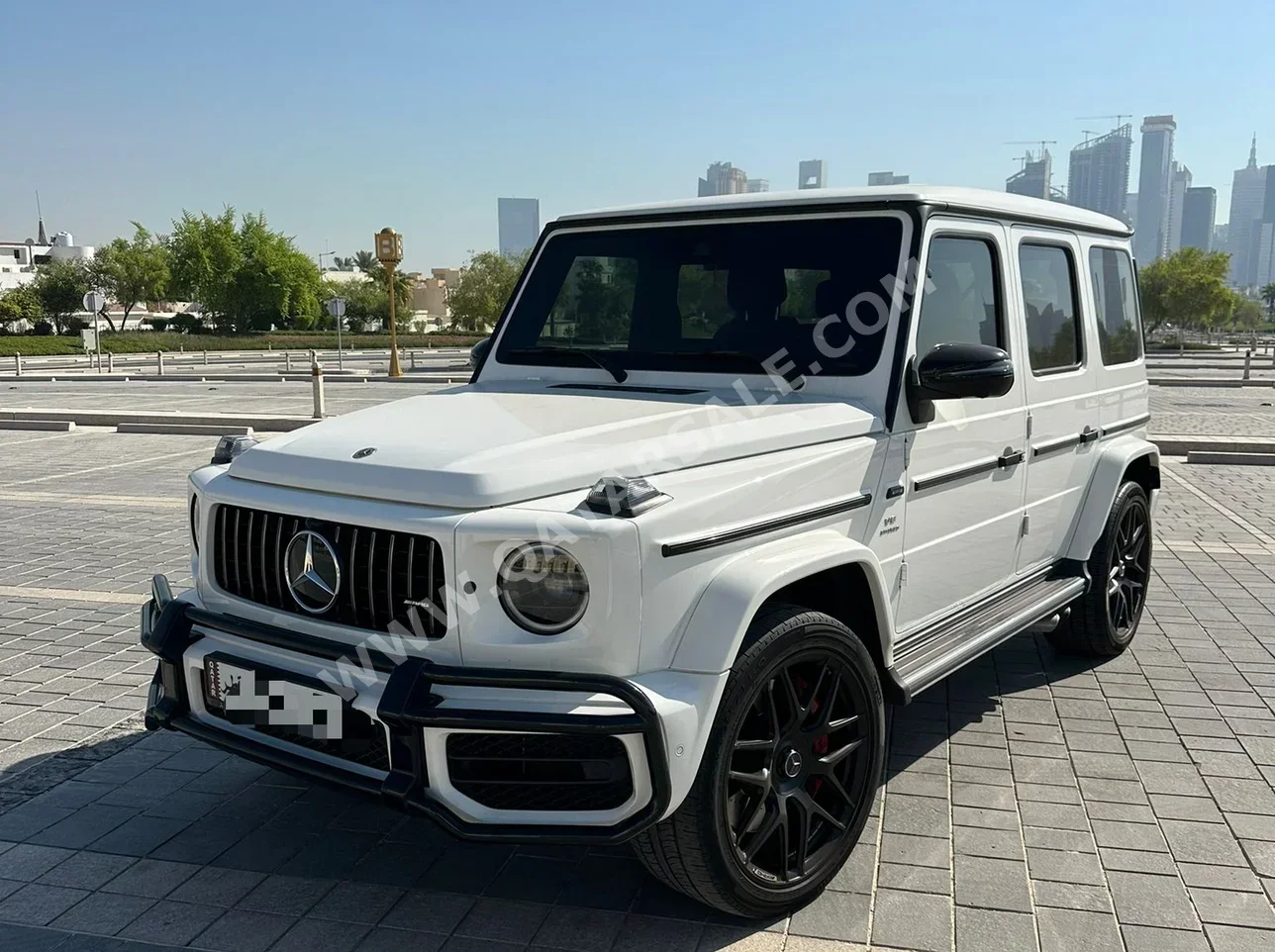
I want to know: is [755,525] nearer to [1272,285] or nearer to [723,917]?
[723,917]

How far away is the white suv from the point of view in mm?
2666

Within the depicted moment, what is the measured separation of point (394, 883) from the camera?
11.1 feet

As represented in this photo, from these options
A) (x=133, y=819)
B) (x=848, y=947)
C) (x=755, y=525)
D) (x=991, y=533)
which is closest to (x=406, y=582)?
(x=755, y=525)

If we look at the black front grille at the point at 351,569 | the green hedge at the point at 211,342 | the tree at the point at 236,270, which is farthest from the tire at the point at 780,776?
the tree at the point at 236,270

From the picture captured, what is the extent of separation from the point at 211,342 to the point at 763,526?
6426 cm

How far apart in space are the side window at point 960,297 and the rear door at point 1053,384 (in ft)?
0.78

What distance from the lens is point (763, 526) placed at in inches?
119

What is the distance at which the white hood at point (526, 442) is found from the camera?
2828 mm

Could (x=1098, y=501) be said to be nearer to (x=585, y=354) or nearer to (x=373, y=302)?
(x=585, y=354)

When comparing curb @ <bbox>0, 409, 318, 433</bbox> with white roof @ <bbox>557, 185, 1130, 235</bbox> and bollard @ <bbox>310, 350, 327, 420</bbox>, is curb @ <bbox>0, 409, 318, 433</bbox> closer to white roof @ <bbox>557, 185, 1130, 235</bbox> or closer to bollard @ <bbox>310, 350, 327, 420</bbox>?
bollard @ <bbox>310, 350, 327, 420</bbox>

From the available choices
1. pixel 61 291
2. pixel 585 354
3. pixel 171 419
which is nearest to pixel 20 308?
pixel 61 291

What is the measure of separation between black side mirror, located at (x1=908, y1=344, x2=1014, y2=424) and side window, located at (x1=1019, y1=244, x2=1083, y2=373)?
1.09m

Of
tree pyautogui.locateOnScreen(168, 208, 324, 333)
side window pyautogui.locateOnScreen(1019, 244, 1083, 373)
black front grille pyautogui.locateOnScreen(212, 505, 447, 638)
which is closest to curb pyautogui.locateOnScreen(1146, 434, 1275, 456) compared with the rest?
side window pyautogui.locateOnScreen(1019, 244, 1083, 373)

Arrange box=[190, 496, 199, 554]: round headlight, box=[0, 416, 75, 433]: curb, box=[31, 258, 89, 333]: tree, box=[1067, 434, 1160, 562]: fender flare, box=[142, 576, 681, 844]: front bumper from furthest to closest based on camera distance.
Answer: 1. box=[31, 258, 89, 333]: tree
2. box=[0, 416, 75, 433]: curb
3. box=[1067, 434, 1160, 562]: fender flare
4. box=[190, 496, 199, 554]: round headlight
5. box=[142, 576, 681, 844]: front bumper
